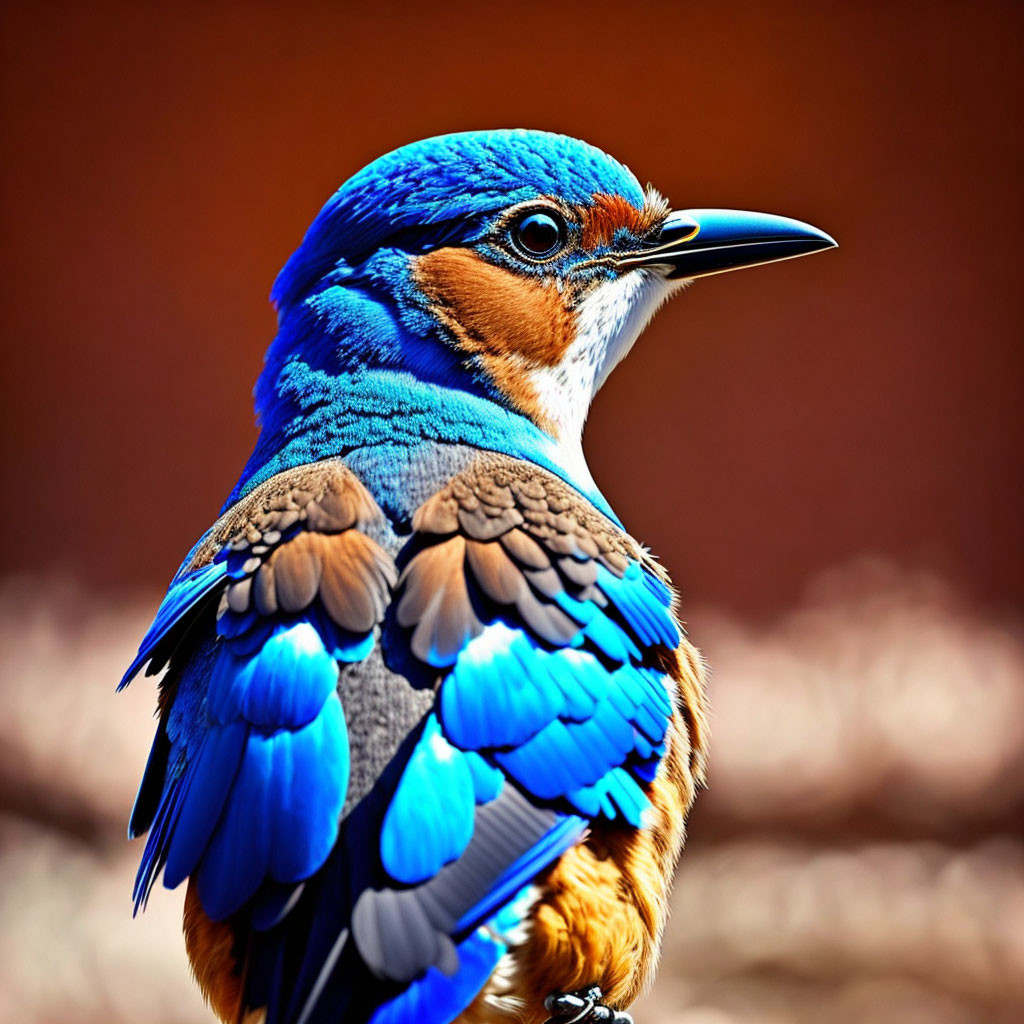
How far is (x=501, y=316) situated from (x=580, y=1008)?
1.03 m

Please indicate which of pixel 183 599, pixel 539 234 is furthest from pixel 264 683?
pixel 539 234

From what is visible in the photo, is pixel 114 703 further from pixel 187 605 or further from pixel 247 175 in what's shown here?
pixel 187 605

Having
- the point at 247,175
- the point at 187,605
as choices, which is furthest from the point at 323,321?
the point at 247,175

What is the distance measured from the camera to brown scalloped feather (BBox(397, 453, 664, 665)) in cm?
165

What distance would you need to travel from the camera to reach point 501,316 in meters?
2.12

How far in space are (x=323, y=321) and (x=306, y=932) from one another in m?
0.94

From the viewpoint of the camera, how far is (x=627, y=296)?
2.29 metres

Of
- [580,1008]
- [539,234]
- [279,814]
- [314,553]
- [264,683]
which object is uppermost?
[539,234]

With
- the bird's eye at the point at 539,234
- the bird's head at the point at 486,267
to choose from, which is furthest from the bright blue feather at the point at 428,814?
the bird's eye at the point at 539,234

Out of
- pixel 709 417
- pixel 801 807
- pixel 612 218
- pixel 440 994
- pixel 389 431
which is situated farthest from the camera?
pixel 709 417

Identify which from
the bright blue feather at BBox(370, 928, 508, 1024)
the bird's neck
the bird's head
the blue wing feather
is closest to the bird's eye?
the bird's head

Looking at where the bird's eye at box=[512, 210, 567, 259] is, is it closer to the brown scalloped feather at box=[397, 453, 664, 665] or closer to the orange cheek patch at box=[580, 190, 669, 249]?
the orange cheek patch at box=[580, 190, 669, 249]

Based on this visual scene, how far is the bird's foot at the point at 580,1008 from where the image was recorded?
1658 mm

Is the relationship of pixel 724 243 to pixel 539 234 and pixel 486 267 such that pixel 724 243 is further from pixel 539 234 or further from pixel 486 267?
pixel 486 267
